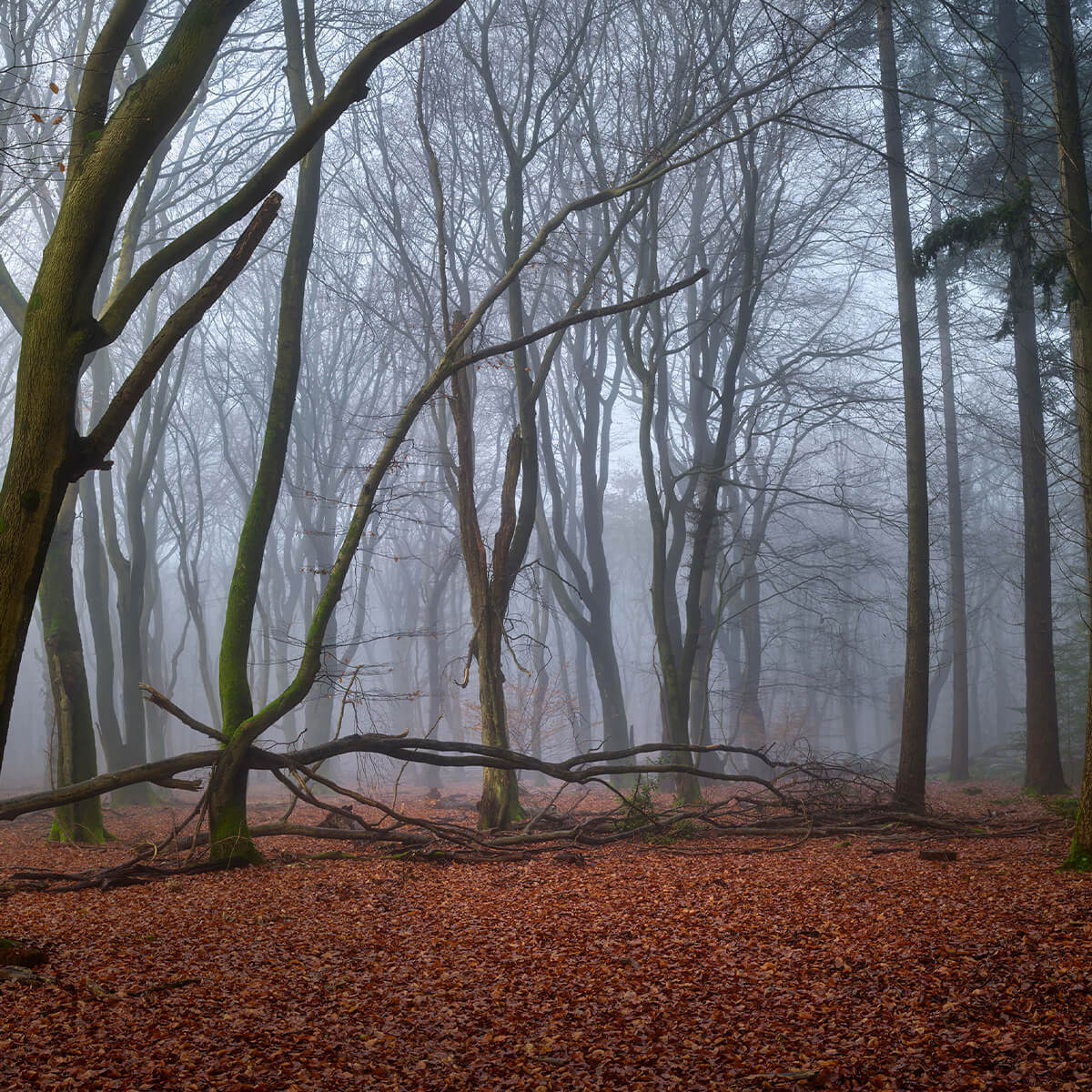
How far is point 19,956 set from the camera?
3750 millimetres

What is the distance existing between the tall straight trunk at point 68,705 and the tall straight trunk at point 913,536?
352 inches

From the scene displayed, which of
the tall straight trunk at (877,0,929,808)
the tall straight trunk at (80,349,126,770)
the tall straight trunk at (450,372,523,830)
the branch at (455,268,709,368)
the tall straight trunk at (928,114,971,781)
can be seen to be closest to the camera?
the branch at (455,268,709,368)

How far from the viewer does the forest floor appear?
2.88 m

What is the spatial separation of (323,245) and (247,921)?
17.1 meters

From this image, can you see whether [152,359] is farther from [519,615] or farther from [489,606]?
[519,615]

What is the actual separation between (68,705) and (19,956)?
6053 mm

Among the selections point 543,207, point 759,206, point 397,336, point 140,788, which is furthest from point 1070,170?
point 397,336

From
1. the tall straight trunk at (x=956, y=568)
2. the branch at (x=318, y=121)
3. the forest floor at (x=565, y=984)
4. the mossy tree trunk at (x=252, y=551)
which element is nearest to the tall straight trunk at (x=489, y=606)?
the mossy tree trunk at (x=252, y=551)

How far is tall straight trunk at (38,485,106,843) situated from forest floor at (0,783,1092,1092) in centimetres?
351

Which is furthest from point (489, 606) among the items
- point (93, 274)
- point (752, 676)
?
point (752, 676)

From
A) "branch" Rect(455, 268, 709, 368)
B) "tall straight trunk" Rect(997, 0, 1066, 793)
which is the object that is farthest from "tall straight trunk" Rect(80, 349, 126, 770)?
"tall straight trunk" Rect(997, 0, 1066, 793)

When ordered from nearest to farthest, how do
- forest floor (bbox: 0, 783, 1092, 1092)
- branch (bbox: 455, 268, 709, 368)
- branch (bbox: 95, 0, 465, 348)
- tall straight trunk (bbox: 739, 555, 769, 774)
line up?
forest floor (bbox: 0, 783, 1092, 1092) < branch (bbox: 95, 0, 465, 348) < branch (bbox: 455, 268, 709, 368) < tall straight trunk (bbox: 739, 555, 769, 774)

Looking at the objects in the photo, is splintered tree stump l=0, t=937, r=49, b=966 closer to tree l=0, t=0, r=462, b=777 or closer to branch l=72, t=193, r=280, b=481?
tree l=0, t=0, r=462, b=777

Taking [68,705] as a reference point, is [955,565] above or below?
above
